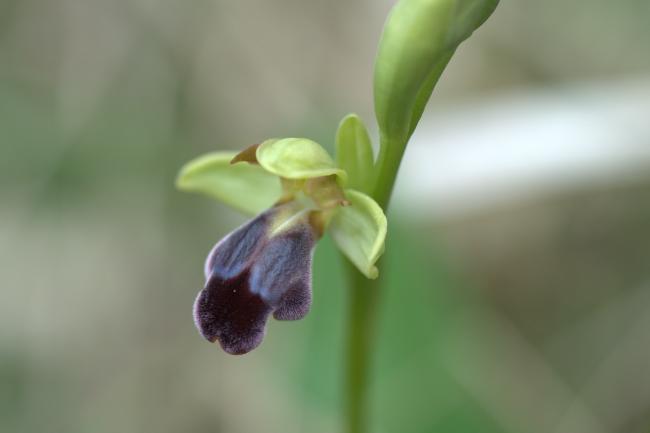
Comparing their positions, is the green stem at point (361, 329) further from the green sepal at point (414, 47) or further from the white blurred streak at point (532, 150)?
the white blurred streak at point (532, 150)

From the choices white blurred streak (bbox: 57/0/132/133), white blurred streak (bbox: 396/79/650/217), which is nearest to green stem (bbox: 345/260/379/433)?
white blurred streak (bbox: 396/79/650/217)

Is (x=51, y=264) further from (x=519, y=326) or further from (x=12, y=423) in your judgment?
(x=519, y=326)

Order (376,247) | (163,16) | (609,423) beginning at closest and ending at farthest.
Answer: (376,247) < (609,423) < (163,16)

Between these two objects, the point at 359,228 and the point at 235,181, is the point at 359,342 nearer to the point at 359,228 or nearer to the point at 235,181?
the point at 359,228

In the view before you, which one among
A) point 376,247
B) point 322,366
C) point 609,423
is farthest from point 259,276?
point 609,423

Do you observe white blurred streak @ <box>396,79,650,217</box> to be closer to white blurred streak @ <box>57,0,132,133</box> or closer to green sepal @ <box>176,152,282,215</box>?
green sepal @ <box>176,152,282,215</box>

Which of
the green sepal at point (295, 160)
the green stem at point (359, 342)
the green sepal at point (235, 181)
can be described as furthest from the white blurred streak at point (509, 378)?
the green sepal at point (295, 160)

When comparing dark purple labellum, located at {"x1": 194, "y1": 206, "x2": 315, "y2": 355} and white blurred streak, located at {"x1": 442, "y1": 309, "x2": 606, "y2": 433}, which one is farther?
white blurred streak, located at {"x1": 442, "y1": 309, "x2": 606, "y2": 433}
